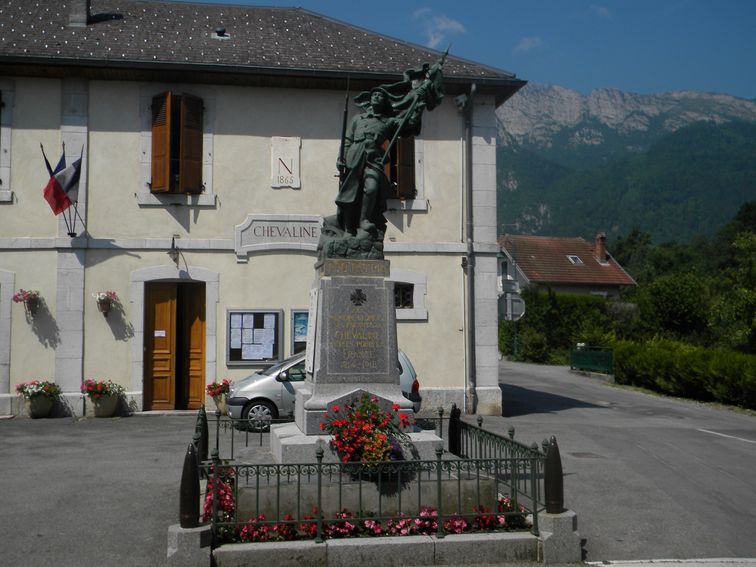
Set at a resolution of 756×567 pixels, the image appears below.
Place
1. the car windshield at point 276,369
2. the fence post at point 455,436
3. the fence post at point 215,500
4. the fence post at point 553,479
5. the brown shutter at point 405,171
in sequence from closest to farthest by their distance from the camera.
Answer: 1. the fence post at point 215,500
2. the fence post at point 553,479
3. the fence post at point 455,436
4. the car windshield at point 276,369
5. the brown shutter at point 405,171

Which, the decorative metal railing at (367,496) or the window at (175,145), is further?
the window at (175,145)

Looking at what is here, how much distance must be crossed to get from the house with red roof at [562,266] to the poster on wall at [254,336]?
106ft

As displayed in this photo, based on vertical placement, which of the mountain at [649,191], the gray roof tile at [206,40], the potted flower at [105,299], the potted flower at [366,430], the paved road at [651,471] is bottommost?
the paved road at [651,471]

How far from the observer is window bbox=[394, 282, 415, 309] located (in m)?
15.9

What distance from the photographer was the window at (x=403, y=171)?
1598 centimetres

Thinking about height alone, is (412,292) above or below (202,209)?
below

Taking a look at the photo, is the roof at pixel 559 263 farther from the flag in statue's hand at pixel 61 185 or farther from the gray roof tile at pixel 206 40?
the flag in statue's hand at pixel 61 185

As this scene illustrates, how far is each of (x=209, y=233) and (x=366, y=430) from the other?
9428 mm

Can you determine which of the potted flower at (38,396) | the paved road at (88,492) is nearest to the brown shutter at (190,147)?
the potted flower at (38,396)

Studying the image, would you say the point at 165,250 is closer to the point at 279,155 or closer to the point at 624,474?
the point at 279,155

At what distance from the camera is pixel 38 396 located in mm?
14227

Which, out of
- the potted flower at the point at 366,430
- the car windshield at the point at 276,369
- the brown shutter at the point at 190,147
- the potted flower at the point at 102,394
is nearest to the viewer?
the potted flower at the point at 366,430

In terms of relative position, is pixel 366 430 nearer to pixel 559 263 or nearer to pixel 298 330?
pixel 298 330

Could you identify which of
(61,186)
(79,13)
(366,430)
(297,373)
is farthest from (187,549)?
(79,13)
